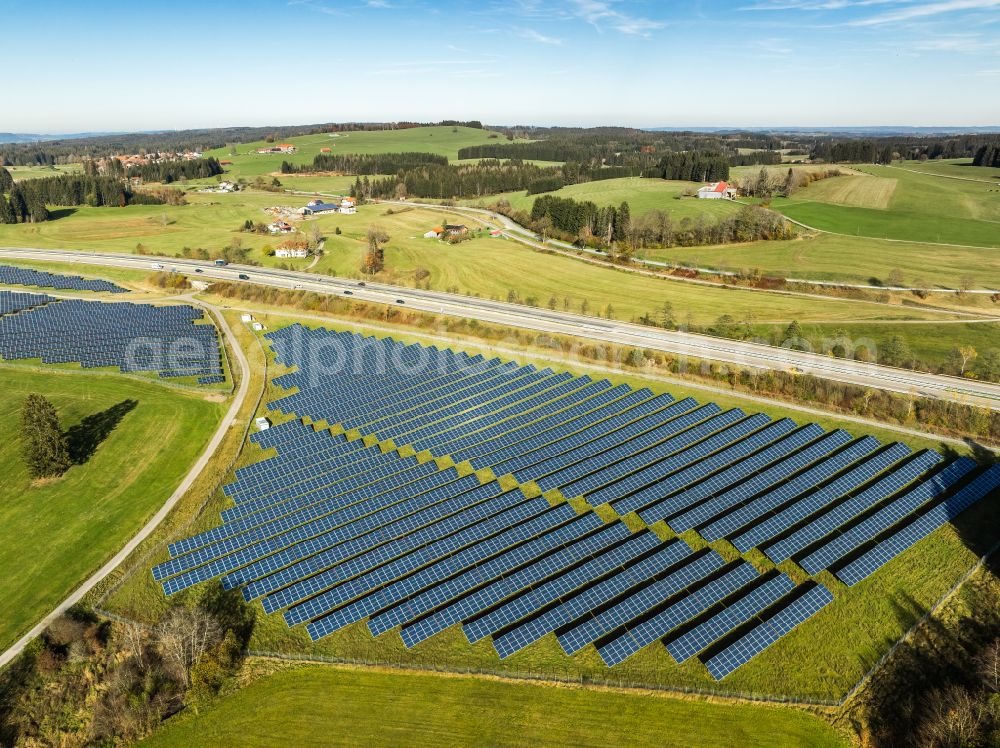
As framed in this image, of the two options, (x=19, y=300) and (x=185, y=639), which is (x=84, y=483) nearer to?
(x=185, y=639)

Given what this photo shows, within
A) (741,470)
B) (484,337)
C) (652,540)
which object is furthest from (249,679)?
(484,337)

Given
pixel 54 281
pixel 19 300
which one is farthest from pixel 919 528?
pixel 54 281

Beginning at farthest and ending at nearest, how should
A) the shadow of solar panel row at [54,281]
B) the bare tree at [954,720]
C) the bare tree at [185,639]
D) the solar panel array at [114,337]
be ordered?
the shadow of solar panel row at [54,281] → the solar panel array at [114,337] → the bare tree at [185,639] → the bare tree at [954,720]

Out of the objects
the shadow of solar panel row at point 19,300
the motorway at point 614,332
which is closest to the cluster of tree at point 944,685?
the motorway at point 614,332

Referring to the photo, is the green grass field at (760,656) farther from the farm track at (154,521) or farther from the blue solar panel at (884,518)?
the farm track at (154,521)

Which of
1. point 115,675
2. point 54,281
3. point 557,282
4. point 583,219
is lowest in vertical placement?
point 115,675

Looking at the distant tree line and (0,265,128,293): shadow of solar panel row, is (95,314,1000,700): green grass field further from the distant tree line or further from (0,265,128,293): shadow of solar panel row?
the distant tree line
